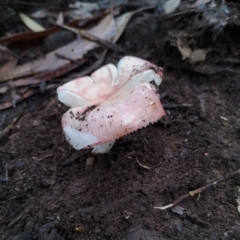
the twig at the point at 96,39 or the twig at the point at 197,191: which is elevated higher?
the twig at the point at 96,39

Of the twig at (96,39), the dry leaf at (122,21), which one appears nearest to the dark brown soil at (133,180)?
the twig at (96,39)

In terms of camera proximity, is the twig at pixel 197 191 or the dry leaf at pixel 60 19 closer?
the twig at pixel 197 191

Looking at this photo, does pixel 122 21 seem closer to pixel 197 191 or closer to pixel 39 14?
pixel 39 14

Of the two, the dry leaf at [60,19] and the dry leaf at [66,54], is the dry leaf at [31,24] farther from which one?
the dry leaf at [66,54]

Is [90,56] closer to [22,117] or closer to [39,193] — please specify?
[22,117]

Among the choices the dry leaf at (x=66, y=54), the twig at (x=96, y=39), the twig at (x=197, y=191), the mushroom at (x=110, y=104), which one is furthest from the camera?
the twig at (x=96, y=39)

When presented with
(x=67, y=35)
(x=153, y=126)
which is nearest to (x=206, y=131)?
(x=153, y=126)
